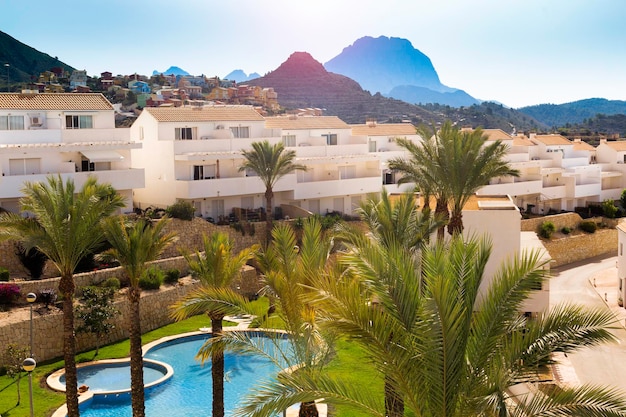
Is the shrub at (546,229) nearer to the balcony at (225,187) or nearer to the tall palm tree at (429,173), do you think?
the balcony at (225,187)

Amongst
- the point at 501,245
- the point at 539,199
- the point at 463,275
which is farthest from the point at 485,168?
the point at 539,199

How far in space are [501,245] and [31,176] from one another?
2104 cm

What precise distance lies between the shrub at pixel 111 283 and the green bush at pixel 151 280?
111 cm

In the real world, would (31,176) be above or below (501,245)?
above

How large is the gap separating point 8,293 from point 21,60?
84.1 m

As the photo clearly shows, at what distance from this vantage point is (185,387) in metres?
24.9

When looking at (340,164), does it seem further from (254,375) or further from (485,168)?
(254,375)

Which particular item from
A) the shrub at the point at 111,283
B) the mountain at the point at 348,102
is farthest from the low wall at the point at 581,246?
the mountain at the point at 348,102

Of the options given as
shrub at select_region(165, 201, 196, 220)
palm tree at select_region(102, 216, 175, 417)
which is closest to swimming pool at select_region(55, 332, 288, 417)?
palm tree at select_region(102, 216, 175, 417)

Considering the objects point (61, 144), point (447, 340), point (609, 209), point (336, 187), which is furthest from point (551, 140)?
point (447, 340)

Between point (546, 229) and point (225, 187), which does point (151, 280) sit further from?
point (546, 229)

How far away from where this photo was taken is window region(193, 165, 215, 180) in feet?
144

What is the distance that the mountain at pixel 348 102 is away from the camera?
461 feet

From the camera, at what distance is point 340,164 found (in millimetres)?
50469
